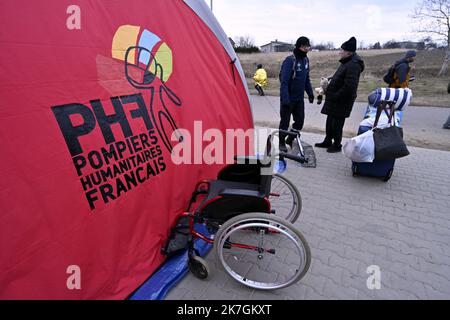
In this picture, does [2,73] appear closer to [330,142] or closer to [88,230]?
[88,230]

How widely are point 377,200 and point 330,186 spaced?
532mm

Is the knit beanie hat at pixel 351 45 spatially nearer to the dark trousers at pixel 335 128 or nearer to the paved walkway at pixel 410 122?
the dark trousers at pixel 335 128

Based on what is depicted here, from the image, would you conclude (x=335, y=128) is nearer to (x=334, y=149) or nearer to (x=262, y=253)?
(x=334, y=149)

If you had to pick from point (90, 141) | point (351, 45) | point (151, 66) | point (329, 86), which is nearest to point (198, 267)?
point (90, 141)

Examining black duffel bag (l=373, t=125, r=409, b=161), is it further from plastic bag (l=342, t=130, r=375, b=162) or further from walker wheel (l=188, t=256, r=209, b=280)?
walker wheel (l=188, t=256, r=209, b=280)

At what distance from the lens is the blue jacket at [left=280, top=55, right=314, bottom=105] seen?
12.7 ft

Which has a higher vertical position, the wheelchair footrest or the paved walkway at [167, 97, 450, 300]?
the wheelchair footrest

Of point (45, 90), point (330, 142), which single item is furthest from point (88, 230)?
point (330, 142)

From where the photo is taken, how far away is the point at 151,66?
1.94 metres

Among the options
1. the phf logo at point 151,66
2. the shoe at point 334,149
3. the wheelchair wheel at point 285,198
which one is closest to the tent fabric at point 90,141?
the phf logo at point 151,66

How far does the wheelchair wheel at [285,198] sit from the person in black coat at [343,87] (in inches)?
78.6

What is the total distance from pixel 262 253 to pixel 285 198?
90 centimetres

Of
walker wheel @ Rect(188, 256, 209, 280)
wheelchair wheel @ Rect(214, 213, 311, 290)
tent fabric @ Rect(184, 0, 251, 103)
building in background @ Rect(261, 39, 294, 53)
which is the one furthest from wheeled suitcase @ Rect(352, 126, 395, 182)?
building in background @ Rect(261, 39, 294, 53)

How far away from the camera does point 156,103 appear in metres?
1.97
